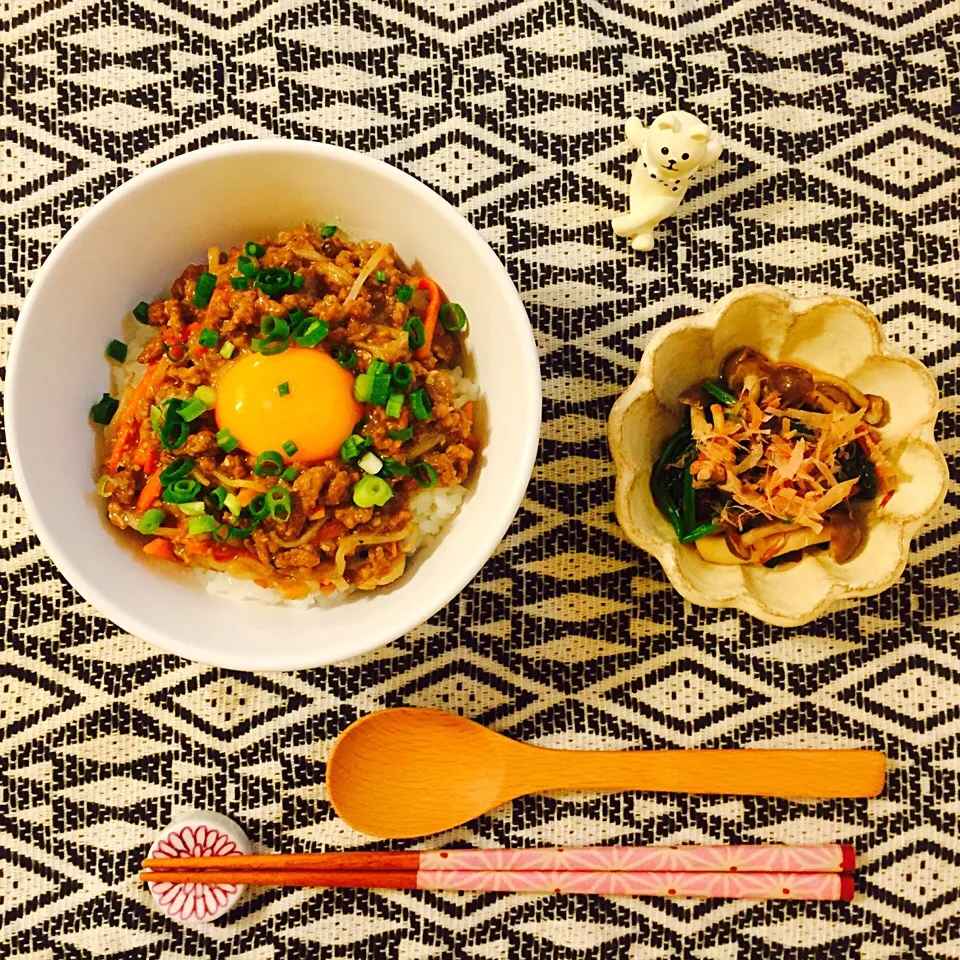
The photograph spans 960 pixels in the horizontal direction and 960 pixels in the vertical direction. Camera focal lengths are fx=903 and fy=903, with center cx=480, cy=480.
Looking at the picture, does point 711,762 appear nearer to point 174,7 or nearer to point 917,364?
point 917,364

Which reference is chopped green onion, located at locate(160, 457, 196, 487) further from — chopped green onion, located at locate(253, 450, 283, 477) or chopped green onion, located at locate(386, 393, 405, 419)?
chopped green onion, located at locate(386, 393, 405, 419)

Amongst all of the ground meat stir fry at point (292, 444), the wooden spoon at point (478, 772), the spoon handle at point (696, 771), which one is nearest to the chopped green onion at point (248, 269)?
the ground meat stir fry at point (292, 444)

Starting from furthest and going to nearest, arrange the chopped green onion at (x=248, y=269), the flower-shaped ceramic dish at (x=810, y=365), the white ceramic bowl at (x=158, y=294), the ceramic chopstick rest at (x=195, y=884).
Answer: the ceramic chopstick rest at (x=195, y=884), the flower-shaped ceramic dish at (x=810, y=365), the chopped green onion at (x=248, y=269), the white ceramic bowl at (x=158, y=294)

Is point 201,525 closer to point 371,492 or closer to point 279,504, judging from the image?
point 279,504

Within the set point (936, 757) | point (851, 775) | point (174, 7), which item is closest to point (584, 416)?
point (851, 775)

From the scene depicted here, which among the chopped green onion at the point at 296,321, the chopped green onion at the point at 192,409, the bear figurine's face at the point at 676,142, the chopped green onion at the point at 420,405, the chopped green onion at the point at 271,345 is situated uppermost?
the bear figurine's face at the point at 676,142

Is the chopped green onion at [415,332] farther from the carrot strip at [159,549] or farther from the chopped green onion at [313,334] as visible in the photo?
the carrot strip at [159,549]

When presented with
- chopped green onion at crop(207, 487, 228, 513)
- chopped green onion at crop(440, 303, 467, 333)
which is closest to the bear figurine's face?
chopped green onion at crop(440, 303, 467, 333)
